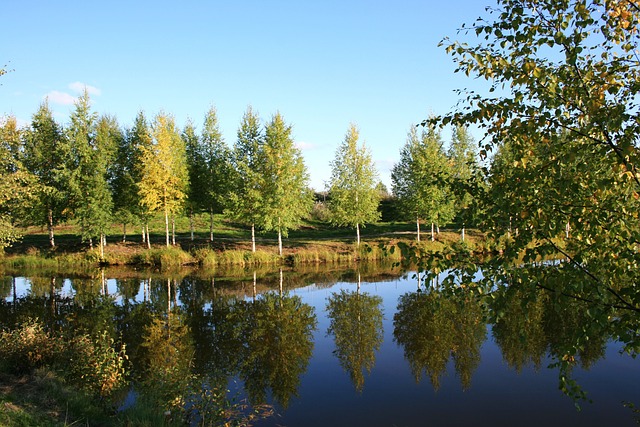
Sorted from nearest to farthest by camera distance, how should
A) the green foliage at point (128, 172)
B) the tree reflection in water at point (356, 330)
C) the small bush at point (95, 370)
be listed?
the small bush at point (95, 370), the tree reflection in water at point (356, 330), the green foliage at point (128, 172)

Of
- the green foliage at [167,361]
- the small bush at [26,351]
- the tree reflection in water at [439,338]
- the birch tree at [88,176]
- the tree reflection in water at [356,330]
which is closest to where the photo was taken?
the green foliage at [167,361]

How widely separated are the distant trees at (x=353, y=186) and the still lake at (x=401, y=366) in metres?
16.0

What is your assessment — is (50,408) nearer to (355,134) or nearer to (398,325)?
(398,325)

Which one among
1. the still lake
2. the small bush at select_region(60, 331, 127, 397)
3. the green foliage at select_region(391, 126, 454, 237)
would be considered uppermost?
the green foliage at select_region(391, 126, 454, 237)

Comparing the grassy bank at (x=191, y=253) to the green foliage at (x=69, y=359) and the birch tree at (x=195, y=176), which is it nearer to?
the birch tree at (x=195, y=176)

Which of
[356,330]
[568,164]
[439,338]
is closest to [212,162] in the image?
[356,330]

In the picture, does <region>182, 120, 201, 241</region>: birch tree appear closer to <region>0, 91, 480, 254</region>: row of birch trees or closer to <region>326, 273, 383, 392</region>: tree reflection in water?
<region>0, 91, 480, 254</region>: row of birch trees

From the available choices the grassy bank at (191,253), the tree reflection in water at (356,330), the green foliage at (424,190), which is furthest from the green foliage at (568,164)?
the green foliage at (424,190)

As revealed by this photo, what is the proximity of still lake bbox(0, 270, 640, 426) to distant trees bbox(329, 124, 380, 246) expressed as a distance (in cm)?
1597

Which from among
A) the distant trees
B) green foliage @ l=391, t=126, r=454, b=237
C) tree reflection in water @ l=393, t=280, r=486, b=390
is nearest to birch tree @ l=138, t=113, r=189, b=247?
the distant trees

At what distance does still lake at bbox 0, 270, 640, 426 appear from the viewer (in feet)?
32.9

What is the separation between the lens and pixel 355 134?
38.2 m

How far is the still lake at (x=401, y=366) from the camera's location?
10039mm

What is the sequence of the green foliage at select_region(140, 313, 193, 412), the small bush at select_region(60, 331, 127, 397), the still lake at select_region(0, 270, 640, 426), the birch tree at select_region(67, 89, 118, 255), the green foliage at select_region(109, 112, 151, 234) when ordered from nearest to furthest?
the green foliage at select_region(140, 313, 193, 412) → the small bush at select_region(60, 331, 127, 397) → the still lake at select_region(0, 270, 640, 426) → the birch tree at select_region(67, 89, 118, 255) → the green foliage at select_region(109, 112, 151, 234)
